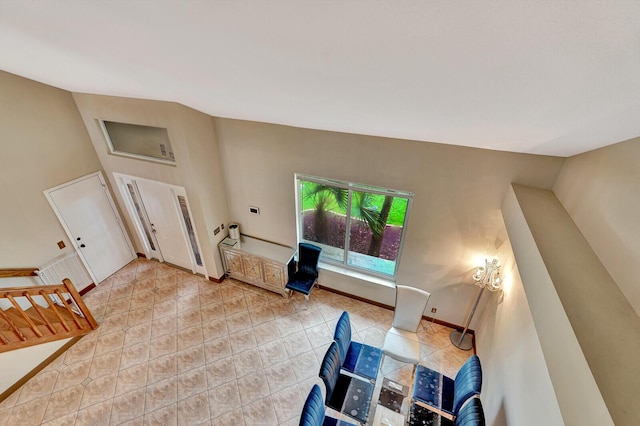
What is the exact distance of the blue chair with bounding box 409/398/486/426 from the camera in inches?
85.3

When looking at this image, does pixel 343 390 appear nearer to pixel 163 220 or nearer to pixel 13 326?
pixel 13 326

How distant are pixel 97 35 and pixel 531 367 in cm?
359

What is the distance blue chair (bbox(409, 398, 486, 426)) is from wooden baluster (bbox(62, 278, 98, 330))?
4.43 meters

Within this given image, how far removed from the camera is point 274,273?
14.4ft

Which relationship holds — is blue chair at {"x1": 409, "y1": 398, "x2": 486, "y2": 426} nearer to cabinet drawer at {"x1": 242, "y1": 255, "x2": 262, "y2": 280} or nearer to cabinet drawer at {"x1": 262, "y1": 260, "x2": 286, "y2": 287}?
cabinet drawer at {"x1": 262, "y1": 260, "x2": 286, "y2": 287}

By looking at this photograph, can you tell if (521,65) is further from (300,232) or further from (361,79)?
(300,232)

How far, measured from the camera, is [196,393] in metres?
3.20

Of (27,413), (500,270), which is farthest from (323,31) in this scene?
(27,413)

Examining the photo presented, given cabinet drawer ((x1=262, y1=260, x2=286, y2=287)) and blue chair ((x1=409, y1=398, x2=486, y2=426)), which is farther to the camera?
cabinet drawer ((x1=262, y1=260, x2=286, y2=287))

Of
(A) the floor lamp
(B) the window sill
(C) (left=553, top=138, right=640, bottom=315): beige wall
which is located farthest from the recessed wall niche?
(C) (left=553, top=138, right=640, bottom=315): beige wall

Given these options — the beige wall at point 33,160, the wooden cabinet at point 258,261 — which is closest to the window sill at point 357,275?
the wooden cabinet at point 258,261

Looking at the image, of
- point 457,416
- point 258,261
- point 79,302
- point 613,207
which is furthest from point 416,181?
point 79,302

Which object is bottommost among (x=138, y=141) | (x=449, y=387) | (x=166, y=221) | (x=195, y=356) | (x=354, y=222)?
(x=195, y=356)

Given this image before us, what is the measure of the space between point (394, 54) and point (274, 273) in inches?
152
